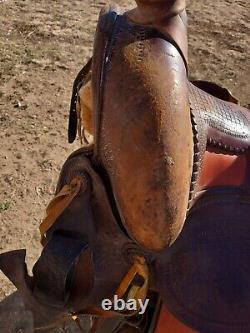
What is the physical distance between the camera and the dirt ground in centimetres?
244

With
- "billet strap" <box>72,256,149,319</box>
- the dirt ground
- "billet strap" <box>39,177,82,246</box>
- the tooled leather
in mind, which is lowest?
the dirt ground

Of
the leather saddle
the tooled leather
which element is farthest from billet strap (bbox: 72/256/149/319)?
the tooled leather

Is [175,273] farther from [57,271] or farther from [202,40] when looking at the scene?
[202,40]

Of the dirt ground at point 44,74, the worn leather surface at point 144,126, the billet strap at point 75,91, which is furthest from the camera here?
the dirt ground at point 44,74

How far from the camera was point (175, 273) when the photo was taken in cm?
120

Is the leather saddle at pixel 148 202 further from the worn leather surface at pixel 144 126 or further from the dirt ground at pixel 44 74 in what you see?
the dirt ground at pixel 44 74

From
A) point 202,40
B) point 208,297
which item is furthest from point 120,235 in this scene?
point 202,40

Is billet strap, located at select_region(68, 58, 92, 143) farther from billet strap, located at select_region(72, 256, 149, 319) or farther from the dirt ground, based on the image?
the dirt ground

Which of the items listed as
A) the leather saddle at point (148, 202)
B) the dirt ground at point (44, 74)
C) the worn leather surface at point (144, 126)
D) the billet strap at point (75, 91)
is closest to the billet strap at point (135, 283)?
the leather saddle at point (148, 202)

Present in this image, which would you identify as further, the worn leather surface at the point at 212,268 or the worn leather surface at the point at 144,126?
the worn leather surface at the point at 212,268

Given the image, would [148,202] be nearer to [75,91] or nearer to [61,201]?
[61,201]

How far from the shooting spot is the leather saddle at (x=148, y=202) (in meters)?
0.98

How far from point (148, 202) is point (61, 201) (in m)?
0.28

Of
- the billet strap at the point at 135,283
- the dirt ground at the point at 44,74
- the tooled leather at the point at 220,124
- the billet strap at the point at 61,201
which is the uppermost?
the tooled leather at the point at 220,124
